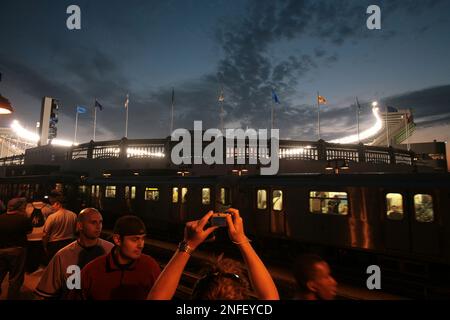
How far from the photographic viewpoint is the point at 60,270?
11.0 feet

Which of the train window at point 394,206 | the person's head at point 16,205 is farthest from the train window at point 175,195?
the train window at point 394,206

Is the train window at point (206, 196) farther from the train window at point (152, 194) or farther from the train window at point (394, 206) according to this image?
the train window at point (394, 206)

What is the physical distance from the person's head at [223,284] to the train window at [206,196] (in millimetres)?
12379

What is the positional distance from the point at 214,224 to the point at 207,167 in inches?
1106

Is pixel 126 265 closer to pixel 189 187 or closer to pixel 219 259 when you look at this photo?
pixel 219 259

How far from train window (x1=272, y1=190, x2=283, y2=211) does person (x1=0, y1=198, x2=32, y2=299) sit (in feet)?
28.7

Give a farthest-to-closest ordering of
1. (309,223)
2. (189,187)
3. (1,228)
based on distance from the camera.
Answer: (189,187)
(309,223)
(1,228)

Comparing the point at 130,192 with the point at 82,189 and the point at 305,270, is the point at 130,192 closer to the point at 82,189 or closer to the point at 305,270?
the point at 82,189

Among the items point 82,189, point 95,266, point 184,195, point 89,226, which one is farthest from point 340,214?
point 82,189

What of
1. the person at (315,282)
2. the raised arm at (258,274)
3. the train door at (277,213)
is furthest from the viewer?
the train door at (277,213)

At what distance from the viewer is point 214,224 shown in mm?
2553

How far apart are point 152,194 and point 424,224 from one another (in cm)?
1367

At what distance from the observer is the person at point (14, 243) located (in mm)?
5191

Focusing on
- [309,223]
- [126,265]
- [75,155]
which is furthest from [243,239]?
[75,155]
